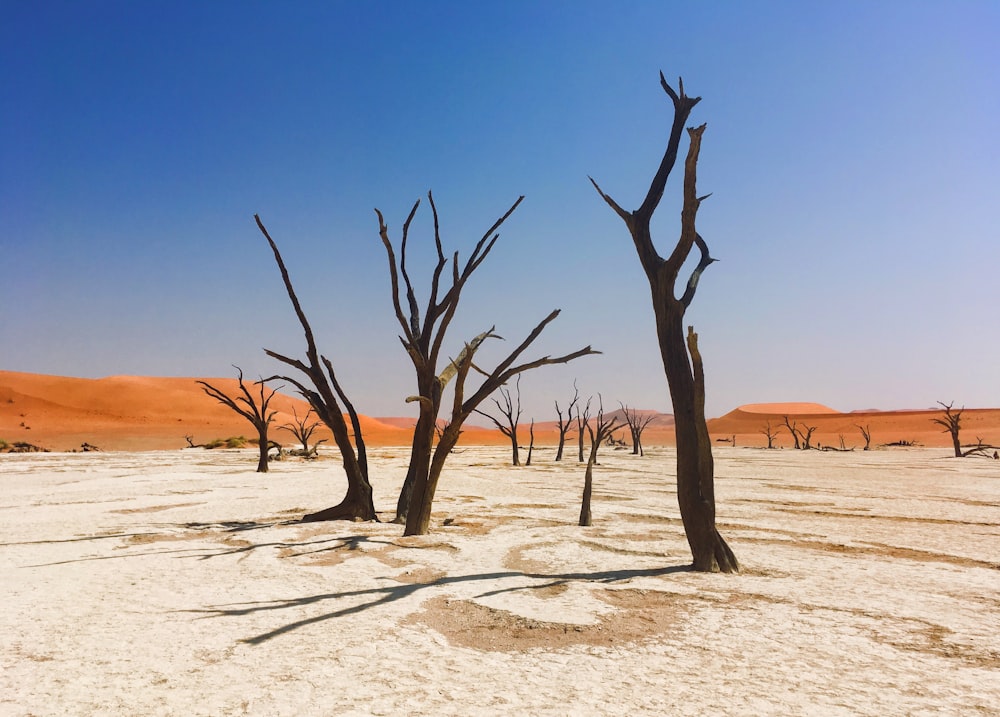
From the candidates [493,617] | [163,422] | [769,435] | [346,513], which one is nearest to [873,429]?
[769,435]

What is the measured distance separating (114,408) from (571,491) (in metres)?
57.8

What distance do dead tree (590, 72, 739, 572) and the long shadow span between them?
39cm

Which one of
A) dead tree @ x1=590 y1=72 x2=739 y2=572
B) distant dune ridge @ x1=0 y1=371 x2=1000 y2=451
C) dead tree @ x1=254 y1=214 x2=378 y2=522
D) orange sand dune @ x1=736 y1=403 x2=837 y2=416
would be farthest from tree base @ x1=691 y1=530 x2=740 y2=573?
orange sand dune @ x1=736 y1=403 x2=837 y2=416

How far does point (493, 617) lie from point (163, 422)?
55832 millimetres

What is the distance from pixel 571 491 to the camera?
1222cm

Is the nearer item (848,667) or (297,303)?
(848,667)

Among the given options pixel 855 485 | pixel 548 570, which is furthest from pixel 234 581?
pixel 855 485

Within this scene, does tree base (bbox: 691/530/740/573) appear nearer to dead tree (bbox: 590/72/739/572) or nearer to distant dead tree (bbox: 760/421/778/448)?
dead tree (bbox: 590/72/739/572)

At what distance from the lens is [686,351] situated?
18.3 ft

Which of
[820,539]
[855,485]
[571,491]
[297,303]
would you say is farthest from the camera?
[855,485]

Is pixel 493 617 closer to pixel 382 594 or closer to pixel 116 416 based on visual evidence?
pixel 382 594

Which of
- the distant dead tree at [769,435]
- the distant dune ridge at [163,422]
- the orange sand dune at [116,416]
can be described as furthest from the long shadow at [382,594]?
the distant dune ridge at [163,422]

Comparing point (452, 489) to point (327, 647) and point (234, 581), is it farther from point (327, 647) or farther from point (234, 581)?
point (327, 647)

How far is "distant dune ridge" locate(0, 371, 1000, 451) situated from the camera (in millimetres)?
40375
